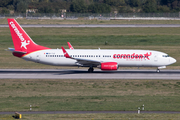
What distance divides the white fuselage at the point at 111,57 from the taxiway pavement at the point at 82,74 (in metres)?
1.53

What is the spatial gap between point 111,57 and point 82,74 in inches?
208

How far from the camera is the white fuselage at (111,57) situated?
150 ft

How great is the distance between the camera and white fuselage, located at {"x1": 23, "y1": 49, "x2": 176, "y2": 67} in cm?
4572

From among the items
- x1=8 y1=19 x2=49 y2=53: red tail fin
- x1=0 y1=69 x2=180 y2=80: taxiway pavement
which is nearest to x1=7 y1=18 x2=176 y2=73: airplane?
x1=8 y1=19 x2=49 y2=53: red tail fin

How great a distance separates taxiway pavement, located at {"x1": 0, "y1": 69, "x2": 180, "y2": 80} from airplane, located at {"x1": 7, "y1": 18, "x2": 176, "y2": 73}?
136cm

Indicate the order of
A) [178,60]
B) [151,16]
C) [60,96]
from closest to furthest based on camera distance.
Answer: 1. [60,96]
2. [178,60]
3. [151,16]

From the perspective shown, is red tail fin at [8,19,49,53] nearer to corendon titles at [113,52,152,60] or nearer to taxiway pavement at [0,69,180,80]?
taxiway pavement at [0,69,180,80]

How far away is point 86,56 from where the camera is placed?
4625 cm

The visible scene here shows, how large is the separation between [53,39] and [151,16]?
7554cm

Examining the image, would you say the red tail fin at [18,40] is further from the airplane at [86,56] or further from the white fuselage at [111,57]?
the white fuselage at [111,57]

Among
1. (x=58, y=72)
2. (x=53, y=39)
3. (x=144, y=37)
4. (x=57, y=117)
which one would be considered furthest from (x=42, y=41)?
(x=57, y=117)

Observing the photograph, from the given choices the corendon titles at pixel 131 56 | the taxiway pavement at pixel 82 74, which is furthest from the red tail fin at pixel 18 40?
the corendon titles at pixel 131 56

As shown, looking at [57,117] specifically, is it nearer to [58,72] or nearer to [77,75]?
[77,75]

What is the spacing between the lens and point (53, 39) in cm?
8269
